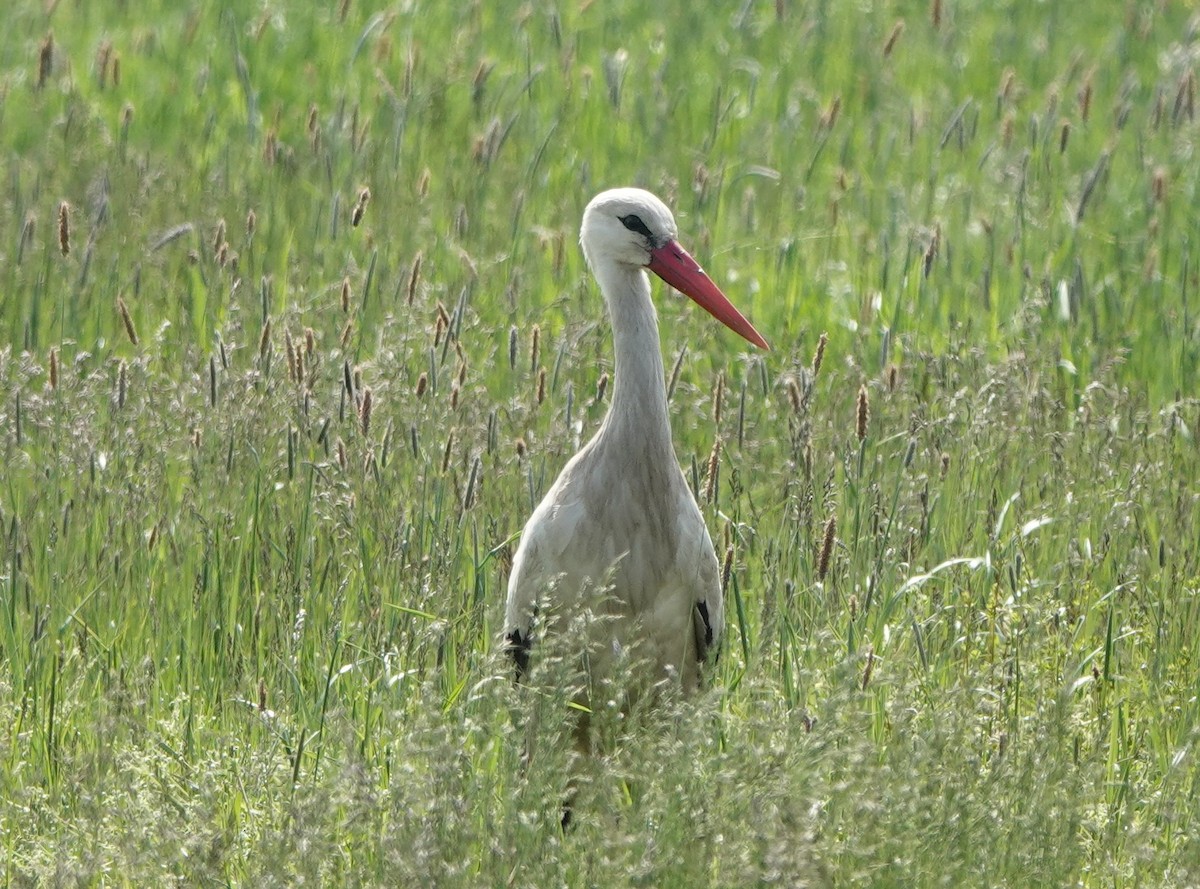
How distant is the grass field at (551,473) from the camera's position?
3.05m

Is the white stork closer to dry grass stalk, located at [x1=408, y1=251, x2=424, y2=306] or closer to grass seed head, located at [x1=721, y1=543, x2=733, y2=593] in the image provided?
grass seed head, located at [x1=721, y1=543, x2=733, y2=593]

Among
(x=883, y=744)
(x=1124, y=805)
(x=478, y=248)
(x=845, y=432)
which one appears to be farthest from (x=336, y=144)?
(x=1124, y=805)

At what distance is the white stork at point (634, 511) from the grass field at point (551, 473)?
0.54 ft

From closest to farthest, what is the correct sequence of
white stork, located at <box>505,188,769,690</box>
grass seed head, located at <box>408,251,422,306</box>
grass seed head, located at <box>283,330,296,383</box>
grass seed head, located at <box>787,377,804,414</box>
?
white stork, located at <box>505,188,769,690</box>
grass seed head, located at <box>787,377,804,414</box>
grass seed head, located at <box>283,330,296,383</box>
grass seed head, located at <box>408,251,422,306</box>

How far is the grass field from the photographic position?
10.0 ft

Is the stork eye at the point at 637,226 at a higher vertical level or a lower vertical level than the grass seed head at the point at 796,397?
higher

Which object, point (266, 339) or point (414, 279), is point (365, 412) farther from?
point (414, 279)

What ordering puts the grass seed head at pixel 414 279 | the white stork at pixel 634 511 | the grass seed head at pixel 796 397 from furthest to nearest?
the grass seed head at pixel 414 279 → the grass seed head at pixel 796 397 → the white stork at pixel 634 511

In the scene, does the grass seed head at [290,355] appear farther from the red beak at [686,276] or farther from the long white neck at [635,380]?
the red beak at [686,276]

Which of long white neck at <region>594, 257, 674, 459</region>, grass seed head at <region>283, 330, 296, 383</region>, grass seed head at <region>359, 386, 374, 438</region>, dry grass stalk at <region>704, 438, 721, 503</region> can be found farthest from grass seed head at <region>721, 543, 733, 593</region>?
grass seed head at <region>283, 330, 296, 383</region>

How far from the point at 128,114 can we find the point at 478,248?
1263 millimetres

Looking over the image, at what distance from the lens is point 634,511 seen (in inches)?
160

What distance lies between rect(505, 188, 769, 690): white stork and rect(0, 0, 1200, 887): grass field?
165 millimetres

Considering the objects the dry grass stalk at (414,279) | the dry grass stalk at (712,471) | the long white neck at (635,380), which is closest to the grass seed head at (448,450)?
the long white neck at (635,380)
